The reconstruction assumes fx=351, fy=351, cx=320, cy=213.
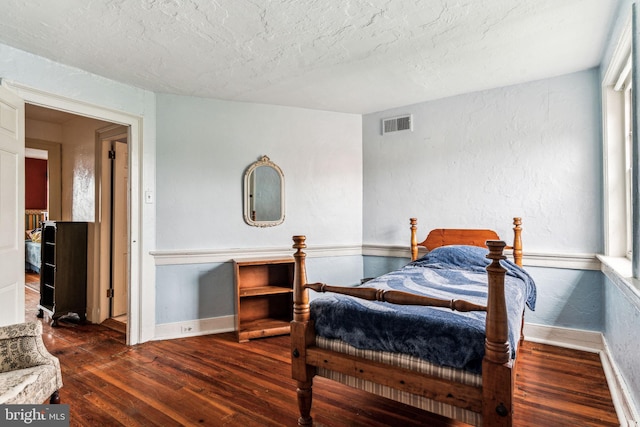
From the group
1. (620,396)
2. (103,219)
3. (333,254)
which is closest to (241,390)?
(333,254)

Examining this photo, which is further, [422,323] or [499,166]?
[499,166]

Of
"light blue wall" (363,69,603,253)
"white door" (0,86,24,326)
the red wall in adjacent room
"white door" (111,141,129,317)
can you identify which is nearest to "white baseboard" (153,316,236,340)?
"white door" (111,141,129,317)

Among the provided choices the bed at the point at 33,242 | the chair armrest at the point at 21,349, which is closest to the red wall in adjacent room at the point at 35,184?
the bed at the point at 33,242

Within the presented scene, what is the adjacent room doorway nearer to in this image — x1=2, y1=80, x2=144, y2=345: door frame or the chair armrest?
x1=2, y1=80, x2=144, y2=345: door frame

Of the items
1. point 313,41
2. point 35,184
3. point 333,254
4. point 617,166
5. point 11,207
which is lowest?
point 333,254

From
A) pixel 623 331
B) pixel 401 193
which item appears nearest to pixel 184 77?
pixel 401 193

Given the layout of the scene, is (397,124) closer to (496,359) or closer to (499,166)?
(499,166)

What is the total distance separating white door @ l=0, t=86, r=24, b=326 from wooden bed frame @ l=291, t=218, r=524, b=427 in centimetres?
187

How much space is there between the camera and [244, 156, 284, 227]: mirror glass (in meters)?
3.73

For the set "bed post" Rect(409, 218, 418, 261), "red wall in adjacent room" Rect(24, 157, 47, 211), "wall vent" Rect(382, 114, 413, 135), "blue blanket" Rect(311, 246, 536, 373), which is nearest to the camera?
"blue blanket" Rect(311, 246, 536, 373)

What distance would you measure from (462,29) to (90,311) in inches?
178

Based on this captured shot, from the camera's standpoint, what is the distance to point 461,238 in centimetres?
347

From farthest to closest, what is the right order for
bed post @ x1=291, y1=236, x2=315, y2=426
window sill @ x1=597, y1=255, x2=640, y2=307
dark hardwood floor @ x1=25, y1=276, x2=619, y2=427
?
dark hardwood floor @ x1=25, y1=276, x2=619, y2=427
bed post @ x1=291, y1=236, x2=315, y2=426
window sill @ x1=597, y1=255, x2=640, y2=307

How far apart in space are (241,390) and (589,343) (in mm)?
2858
